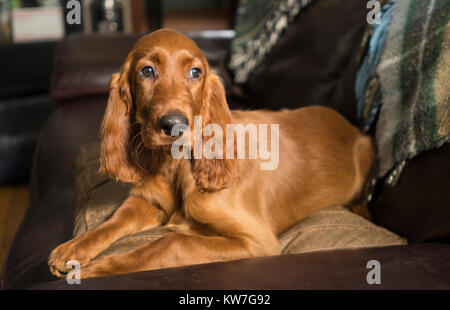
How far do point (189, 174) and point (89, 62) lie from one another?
1567 millimetres

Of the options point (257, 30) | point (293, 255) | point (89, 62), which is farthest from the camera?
point (89, 62)

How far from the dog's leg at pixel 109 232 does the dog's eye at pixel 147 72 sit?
1.39 ft

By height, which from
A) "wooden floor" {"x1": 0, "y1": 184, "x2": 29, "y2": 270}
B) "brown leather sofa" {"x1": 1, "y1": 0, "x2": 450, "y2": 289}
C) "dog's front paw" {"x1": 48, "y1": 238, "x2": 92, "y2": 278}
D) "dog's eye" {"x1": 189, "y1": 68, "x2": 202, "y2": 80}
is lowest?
"wooden floor" {"x1": 0, "y1": 184, "x2": 29, "y2": 270}

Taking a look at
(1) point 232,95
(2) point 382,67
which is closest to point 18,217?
(1) point 232,95

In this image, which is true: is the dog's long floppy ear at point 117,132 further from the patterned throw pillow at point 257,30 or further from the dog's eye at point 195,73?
the patterned throw pillow at point 257,30

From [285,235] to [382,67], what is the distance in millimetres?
627

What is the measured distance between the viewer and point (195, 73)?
A: 1.28 meters

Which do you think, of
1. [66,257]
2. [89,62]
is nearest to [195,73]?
[66,257]

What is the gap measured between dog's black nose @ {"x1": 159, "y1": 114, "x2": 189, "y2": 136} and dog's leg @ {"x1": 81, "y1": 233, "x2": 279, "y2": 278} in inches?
11.0

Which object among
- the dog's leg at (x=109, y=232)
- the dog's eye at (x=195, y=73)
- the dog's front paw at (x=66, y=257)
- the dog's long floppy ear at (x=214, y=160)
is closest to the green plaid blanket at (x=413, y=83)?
the dog's long floppy ear at (x=214, y=160)

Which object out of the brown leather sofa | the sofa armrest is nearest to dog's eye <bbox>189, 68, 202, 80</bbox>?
the brown leather sofa

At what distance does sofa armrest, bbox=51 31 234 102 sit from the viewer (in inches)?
104

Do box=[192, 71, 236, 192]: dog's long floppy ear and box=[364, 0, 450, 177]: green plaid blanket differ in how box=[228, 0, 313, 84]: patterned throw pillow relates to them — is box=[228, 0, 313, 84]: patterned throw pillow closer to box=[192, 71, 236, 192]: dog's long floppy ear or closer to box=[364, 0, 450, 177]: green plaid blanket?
box=[364, 0, 450, 177]: green plaid blanket

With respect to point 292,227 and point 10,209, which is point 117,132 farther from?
point 10,209
